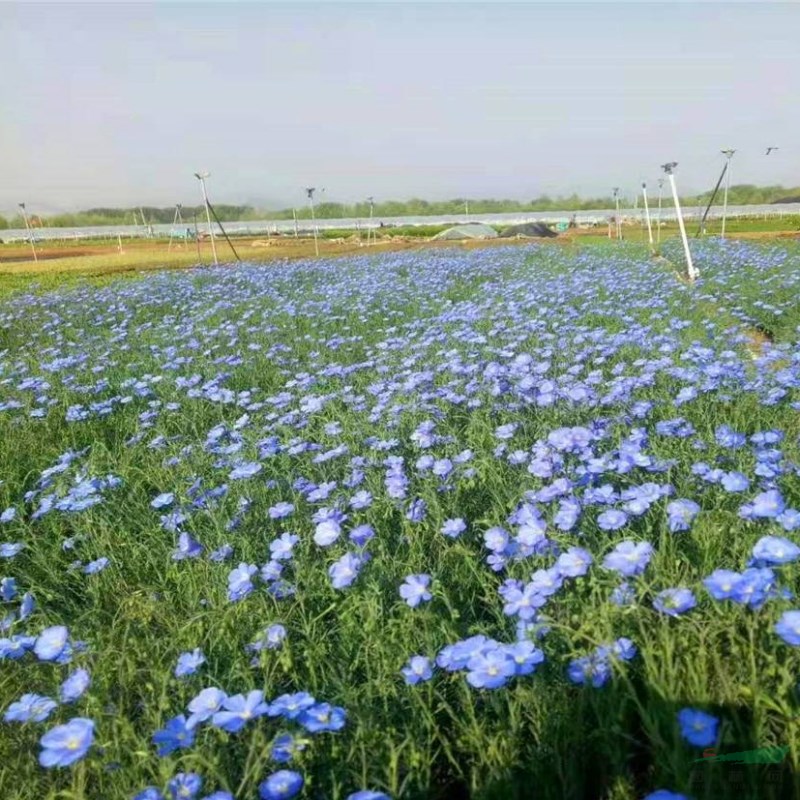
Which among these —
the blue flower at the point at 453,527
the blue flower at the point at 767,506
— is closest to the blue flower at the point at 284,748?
the blue flower at the point at 453,527

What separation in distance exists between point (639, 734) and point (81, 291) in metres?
13.7

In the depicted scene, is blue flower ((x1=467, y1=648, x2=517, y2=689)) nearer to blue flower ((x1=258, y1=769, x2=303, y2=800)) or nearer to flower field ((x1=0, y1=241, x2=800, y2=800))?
flower field ((x1=0, y1=241, x2=800, y2=800))

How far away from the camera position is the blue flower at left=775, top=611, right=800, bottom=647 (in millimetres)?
1338

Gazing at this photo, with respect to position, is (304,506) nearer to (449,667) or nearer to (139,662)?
(139,662)

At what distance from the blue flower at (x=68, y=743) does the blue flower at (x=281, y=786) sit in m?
0.37

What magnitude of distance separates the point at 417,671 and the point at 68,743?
76 cm

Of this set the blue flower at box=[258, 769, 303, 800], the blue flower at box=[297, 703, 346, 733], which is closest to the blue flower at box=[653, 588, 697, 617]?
the blue flower at box=[297, 703, 346, 733]

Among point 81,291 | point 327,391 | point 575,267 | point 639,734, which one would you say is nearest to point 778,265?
point 575,267

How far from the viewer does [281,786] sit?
128cm

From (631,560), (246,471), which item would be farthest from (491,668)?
(246,471)

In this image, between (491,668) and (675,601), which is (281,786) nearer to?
(491,668)

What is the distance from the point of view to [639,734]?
1.59 m

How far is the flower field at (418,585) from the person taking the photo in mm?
1427

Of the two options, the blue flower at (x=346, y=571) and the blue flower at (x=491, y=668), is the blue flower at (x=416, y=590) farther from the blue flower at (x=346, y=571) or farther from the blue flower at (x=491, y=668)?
the blue flower at (x=491, y=668)
